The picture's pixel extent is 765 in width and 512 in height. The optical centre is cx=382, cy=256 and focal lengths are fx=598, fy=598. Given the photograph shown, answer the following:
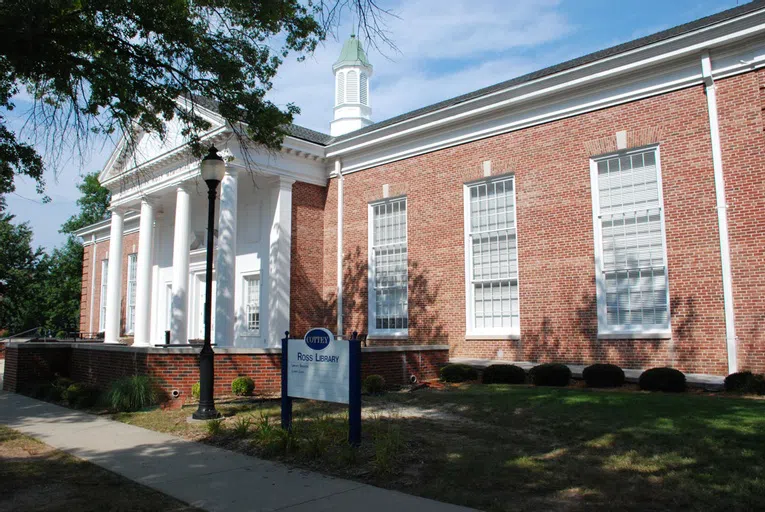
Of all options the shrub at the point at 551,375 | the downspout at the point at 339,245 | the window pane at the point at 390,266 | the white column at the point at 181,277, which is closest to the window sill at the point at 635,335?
the shrub at the point at 551,375

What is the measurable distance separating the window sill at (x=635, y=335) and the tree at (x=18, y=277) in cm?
3840

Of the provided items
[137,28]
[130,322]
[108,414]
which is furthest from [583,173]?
[130,322]

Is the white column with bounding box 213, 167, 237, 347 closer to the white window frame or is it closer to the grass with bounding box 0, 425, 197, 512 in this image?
the white window frame

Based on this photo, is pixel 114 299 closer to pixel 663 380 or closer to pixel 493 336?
pixel 493 336

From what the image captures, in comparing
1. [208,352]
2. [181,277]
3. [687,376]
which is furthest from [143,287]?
[687,376]

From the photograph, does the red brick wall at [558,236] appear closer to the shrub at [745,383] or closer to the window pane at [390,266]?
the window pane at [390,266]

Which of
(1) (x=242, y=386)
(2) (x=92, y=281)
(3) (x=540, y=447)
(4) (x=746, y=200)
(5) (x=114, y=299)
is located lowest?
(3) (x=540, y=447)

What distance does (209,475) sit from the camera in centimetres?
681

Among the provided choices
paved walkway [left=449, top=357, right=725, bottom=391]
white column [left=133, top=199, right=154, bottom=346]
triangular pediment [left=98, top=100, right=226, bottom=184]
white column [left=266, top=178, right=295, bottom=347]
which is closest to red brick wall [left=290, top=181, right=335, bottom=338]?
white column [left=266, top=178, right=295, bottom=347]

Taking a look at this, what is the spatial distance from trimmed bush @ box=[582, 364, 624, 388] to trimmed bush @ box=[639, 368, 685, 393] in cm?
62

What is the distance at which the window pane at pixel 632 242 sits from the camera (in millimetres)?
14477

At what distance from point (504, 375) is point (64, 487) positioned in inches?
389

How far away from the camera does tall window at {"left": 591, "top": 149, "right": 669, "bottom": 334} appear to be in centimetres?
1446

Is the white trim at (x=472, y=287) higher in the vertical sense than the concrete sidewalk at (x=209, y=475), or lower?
higher
